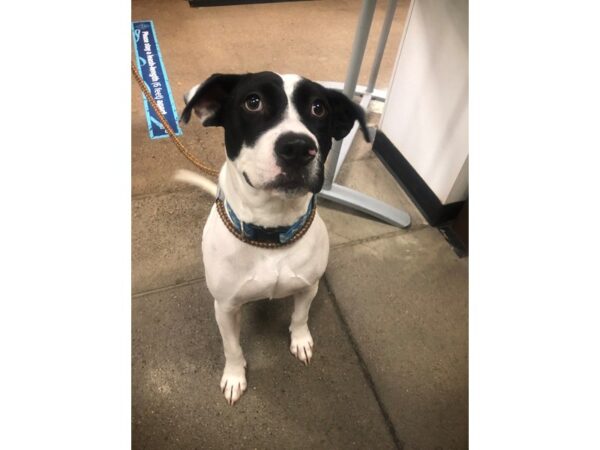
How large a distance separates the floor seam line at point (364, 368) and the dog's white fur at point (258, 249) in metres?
0.45

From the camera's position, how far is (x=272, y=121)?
125 cm

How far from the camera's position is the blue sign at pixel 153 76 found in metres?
3.10

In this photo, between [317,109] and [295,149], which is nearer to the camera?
[295,149]

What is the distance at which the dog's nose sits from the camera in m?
1.15

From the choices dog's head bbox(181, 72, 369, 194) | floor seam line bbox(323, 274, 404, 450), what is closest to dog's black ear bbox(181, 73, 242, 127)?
dog's head bbox(181, 72, 369, 194)

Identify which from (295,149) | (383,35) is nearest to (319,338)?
(295,149)

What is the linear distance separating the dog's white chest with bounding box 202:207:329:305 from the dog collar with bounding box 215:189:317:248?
0.08 ft

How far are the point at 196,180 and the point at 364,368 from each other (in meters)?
1.53

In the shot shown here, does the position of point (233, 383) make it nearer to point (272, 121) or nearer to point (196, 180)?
point (272, 121)

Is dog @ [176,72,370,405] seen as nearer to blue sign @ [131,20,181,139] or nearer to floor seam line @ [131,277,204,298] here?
floor seam line @ [131,277,204,298]
